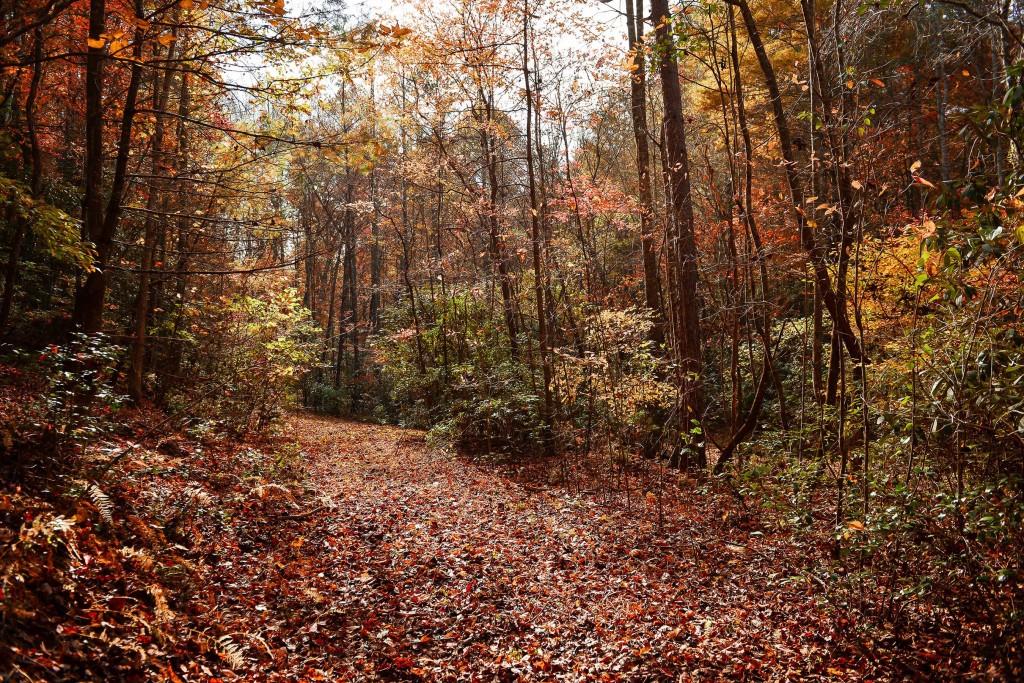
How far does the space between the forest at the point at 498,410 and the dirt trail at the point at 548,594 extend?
42 mm

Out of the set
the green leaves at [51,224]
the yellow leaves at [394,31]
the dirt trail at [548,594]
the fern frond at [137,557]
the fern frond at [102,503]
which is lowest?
the dirt trail at [548,594]

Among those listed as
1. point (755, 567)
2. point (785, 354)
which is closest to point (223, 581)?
point (755, 567)

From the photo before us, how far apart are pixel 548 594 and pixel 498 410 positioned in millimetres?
6236

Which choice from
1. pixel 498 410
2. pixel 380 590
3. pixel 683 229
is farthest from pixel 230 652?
pixel 683 229

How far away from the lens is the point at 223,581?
4.99 meters

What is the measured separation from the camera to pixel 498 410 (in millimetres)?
11930

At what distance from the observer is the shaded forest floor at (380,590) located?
12.0 feet

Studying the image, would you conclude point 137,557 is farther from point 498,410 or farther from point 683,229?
point 683,229

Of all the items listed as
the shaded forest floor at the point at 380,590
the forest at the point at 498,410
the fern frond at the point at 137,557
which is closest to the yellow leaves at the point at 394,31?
the forest at the point at 498,410

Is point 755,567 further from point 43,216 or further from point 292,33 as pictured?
point 43,216

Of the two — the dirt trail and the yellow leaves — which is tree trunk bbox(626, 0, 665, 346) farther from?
the yellow leaves

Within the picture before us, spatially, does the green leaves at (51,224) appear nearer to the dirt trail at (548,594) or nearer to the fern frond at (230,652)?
the fern frond at (230,652)

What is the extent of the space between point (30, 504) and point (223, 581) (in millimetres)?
1612

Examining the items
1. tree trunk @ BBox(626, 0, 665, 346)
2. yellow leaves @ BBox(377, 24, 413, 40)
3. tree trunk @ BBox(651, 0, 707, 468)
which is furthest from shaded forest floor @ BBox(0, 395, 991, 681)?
tree trunk @ BBox(626, 0, 665, 346)
